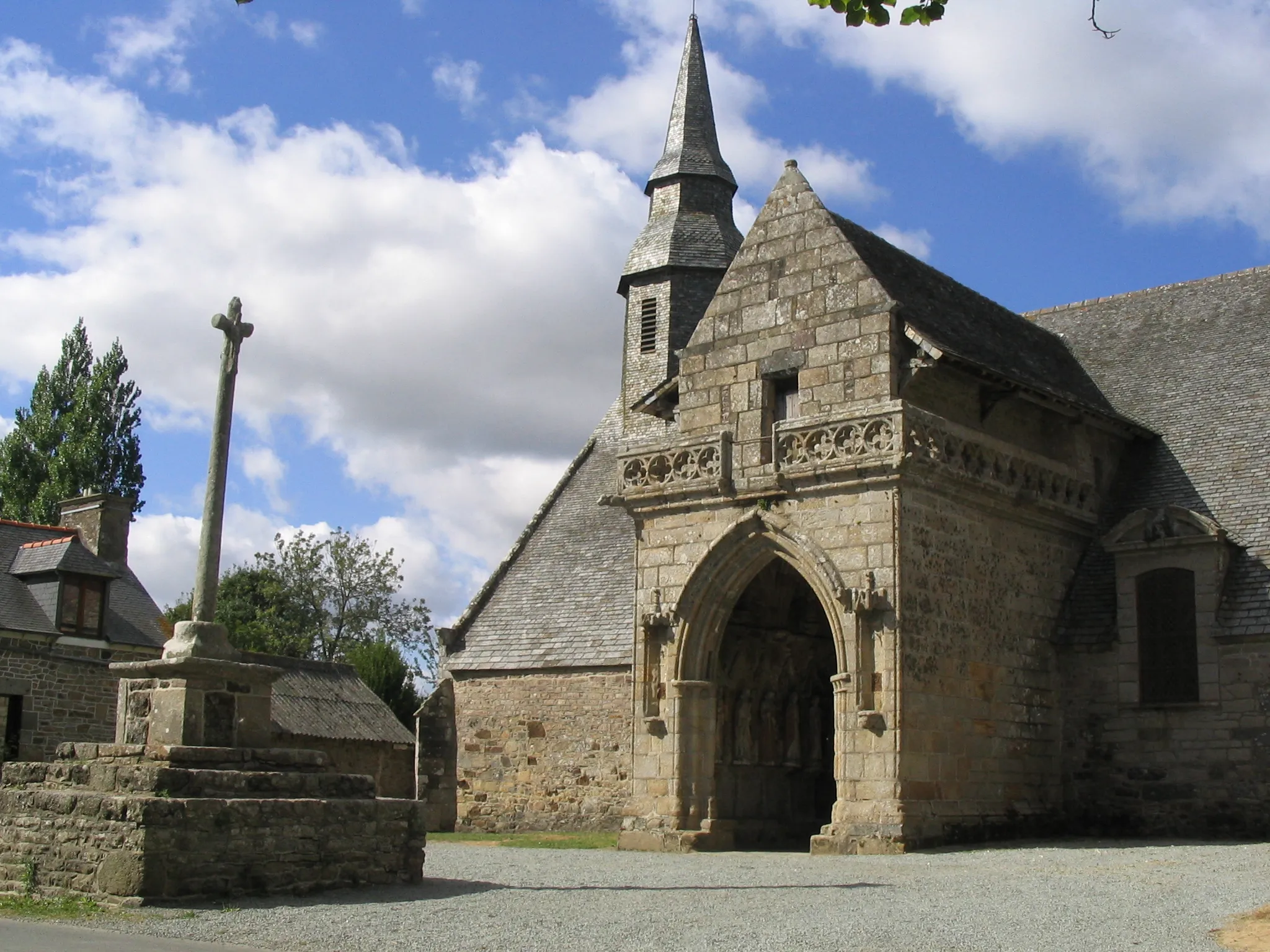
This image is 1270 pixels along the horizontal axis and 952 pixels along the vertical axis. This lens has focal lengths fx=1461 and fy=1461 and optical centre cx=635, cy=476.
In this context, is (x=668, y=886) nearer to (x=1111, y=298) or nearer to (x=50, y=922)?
(x=50, y=922)

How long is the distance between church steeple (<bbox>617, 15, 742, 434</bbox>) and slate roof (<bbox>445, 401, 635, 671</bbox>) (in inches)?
70.7

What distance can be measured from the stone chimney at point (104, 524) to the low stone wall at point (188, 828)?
16.1 meters

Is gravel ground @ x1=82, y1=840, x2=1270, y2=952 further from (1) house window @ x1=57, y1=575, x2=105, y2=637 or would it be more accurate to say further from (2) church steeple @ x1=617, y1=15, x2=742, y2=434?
(2) church steeple @ x1=617, y1=15, x2=742, y2=434

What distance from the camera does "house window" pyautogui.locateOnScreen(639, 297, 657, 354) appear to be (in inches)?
1089

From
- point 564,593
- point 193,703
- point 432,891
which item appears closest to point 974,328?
point 564,593

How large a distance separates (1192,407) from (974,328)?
128 inches

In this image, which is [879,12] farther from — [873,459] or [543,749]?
[543,749]

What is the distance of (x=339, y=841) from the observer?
10.4m

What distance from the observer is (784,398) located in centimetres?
1708

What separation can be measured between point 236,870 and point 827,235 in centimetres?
1037

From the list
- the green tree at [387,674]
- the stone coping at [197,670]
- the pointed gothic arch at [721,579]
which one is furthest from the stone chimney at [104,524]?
the stone coping at [197,670]

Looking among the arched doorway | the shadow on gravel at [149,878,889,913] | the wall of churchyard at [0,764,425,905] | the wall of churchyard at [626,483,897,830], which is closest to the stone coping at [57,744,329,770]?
the wall of churchyard at [0,764,425,905]

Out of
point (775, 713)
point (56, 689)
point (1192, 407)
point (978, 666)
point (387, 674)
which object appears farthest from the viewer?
point (387, 674)

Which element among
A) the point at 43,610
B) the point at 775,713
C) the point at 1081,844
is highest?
the point at 43,610
